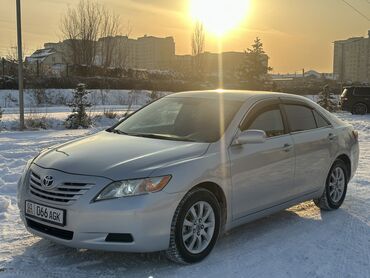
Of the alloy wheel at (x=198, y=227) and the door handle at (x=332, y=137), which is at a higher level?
the door handle at (x=332, y=137)

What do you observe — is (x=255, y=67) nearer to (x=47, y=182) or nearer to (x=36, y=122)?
(x=36, y=122)

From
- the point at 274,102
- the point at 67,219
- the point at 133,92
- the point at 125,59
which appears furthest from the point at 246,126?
the point at 125,59

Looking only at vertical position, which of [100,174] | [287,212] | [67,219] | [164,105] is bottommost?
[287,212]

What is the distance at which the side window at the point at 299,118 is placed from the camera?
5.96 meters

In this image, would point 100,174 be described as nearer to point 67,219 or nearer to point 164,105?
point 67,219

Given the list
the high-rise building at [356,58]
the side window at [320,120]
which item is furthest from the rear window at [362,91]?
the high-rise building at [356,58]

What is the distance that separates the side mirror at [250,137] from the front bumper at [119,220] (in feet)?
3.60

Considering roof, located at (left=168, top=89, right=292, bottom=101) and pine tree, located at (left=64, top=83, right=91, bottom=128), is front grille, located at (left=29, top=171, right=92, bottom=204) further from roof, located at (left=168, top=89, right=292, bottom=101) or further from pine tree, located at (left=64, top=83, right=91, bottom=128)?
pine tree, located at (left=64, top=83, right=91, bottom=128)

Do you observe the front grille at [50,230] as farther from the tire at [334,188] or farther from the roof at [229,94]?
the tire at [334,188]

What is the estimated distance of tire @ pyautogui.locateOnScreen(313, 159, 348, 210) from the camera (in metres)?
6.48

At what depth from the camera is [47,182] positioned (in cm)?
428

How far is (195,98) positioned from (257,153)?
110cm

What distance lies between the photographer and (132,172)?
4.18m

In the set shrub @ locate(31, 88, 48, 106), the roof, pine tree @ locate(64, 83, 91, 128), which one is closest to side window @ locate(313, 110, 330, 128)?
the roof
